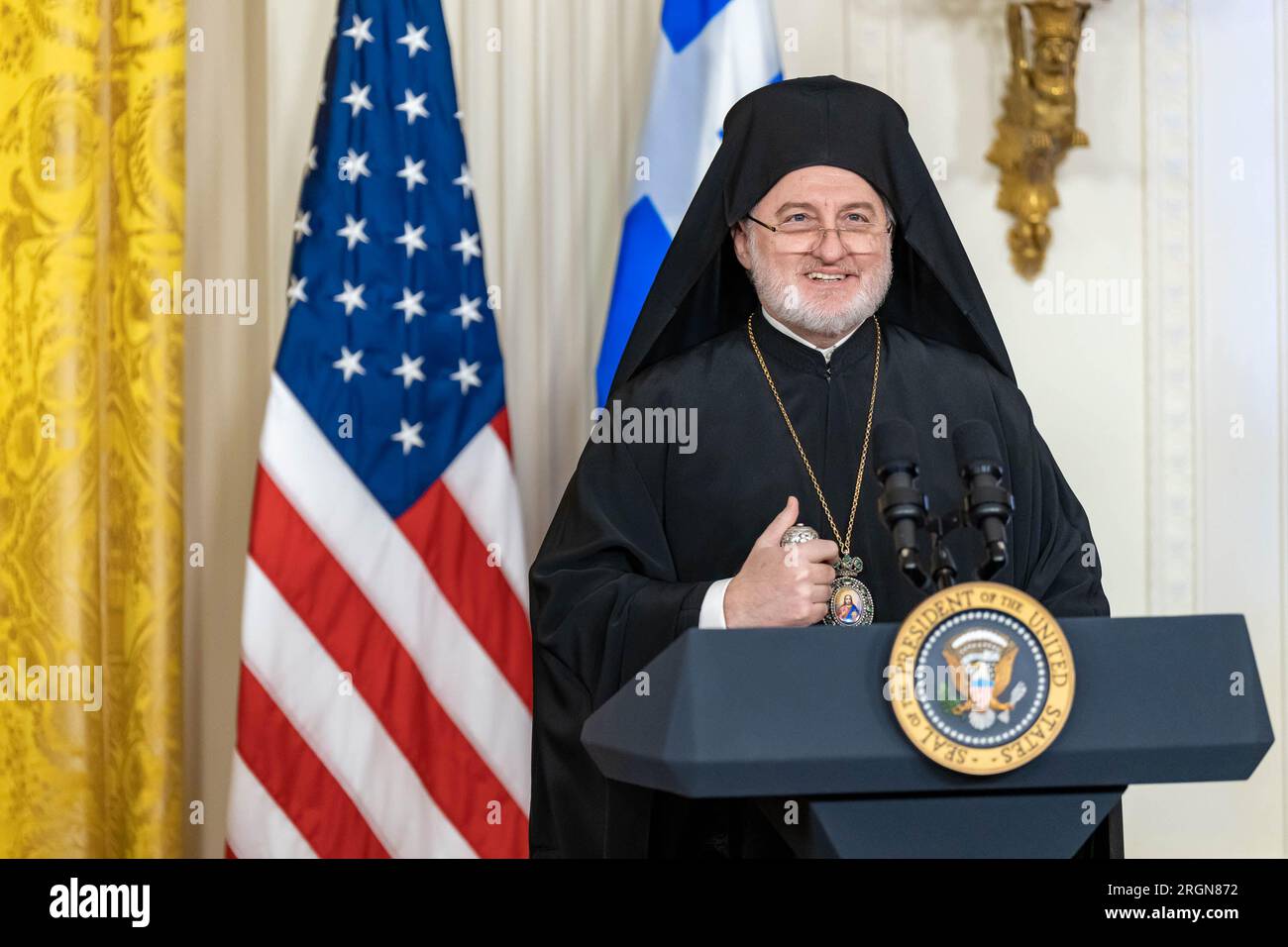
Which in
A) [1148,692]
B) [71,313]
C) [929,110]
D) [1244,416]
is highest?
[929,110]

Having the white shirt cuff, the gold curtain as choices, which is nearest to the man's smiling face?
the white shirt cuff

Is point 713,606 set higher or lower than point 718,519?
lower

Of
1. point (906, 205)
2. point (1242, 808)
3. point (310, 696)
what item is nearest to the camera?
point (906, 205)

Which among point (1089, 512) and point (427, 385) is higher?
point (427, 385)

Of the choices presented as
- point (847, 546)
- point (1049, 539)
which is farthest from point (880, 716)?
point (1049, 539)

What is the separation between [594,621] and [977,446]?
105cm

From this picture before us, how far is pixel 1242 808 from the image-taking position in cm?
454

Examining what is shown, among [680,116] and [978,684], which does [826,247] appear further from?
[978,684]

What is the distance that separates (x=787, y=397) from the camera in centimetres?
338

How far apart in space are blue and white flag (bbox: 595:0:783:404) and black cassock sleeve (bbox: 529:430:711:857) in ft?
3.00

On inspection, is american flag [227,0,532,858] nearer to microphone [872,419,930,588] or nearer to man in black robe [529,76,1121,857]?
man in black robe [529,76,1121,857]

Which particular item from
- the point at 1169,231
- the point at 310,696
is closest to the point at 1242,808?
the point at 1169,231
